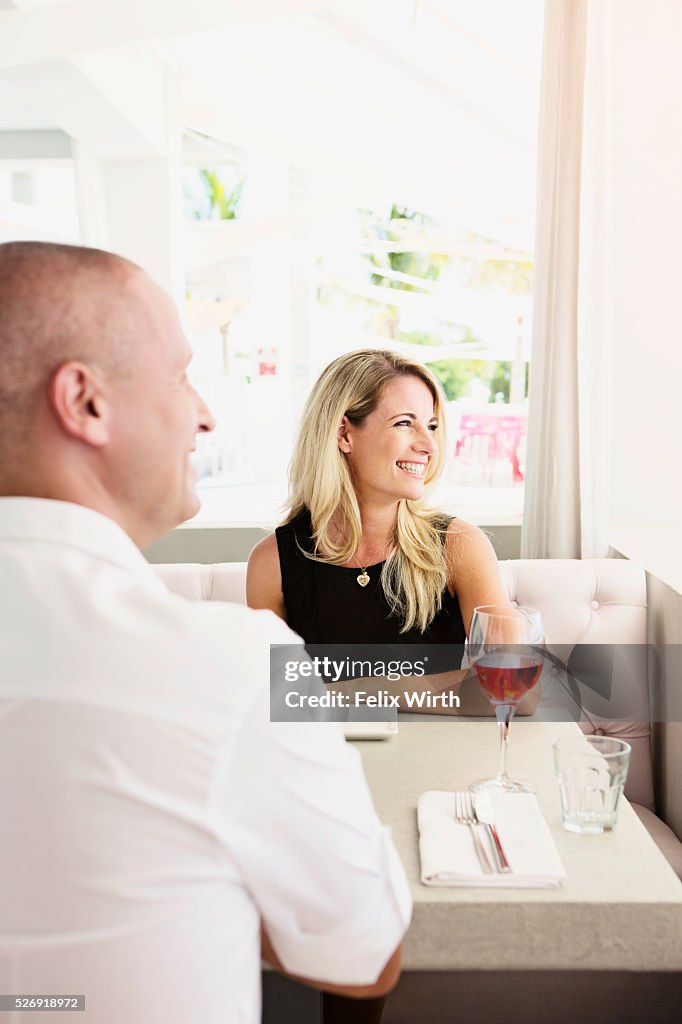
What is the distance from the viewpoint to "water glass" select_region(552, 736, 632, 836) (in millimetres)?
1126

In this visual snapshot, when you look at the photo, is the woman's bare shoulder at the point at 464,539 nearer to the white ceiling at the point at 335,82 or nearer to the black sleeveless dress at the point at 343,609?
the black sleeveless dress at the point at 343,609

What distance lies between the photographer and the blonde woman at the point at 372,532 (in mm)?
1980

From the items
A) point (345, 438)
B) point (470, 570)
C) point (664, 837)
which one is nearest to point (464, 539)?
point (470, 570)

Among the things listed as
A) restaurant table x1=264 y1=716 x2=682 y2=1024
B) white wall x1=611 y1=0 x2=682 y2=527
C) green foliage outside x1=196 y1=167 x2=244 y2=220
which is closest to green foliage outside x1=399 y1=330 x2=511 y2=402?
green foliage outside x1=196 y1=167 x2=244 y2=220

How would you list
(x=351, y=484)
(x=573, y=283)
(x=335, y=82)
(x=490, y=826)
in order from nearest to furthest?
1. (x=490, y=826)
2. (x=351, y=484)
3. (x=573, y=283)
4. (x=335, y=82)

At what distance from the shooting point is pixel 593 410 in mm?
2680

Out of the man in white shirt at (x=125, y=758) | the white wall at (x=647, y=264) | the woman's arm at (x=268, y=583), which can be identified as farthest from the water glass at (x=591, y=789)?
the white wall at (x=647, y=264)

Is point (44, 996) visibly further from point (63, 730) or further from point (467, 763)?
point (467, 763)

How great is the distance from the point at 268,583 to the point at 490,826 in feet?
3.39

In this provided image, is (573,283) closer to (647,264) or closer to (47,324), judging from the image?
(647,264)

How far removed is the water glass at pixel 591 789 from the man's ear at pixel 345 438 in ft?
3.60

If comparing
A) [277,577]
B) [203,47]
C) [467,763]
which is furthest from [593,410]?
[203,47]

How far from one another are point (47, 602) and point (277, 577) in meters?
1.39

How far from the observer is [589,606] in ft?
7.71
